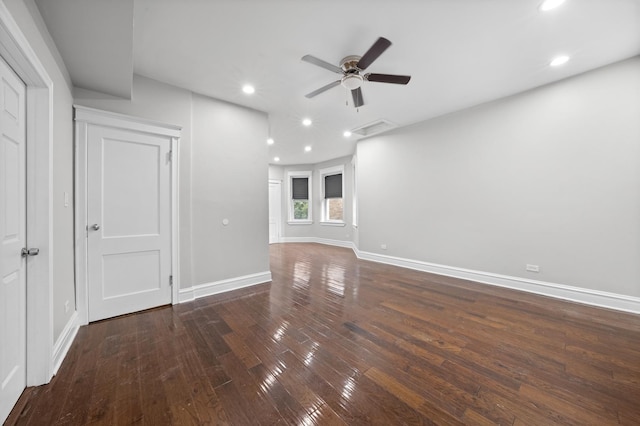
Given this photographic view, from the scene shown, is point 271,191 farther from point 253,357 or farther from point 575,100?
point 575,100

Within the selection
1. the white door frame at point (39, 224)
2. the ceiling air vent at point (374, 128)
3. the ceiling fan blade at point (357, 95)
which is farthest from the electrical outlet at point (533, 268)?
the white door frame at point (39, 224)

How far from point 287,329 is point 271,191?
6.39 meters

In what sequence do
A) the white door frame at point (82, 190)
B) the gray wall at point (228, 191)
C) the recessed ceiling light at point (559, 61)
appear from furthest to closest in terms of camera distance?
the gray wall at point (228, 191)
the recessed ceiling light at point (559, 61)
the white door frame at point (82, 190)

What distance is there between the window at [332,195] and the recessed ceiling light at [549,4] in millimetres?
5473

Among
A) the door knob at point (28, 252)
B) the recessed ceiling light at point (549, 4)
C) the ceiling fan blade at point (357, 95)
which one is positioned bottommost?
the door knob at point (28, 252)

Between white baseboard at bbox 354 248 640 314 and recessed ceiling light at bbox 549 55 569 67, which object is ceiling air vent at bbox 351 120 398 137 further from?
white baseboard at bbox 354 248 640 314

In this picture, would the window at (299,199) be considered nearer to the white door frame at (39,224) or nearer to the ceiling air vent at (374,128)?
the ceiling air vent at (374,128)

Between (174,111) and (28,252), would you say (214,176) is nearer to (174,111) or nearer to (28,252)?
(174,111)

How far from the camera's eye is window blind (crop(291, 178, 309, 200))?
8.28 m

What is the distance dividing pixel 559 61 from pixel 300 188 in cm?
674

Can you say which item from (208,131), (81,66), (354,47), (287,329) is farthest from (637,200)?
(81,66)

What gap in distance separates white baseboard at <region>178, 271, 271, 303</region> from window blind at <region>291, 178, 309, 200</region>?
486 cm

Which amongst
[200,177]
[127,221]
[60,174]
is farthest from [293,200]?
[60,174]

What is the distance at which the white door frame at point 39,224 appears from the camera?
4.95 feet
